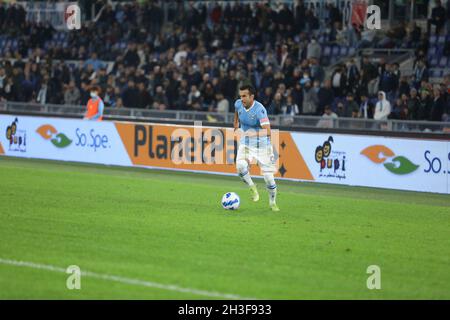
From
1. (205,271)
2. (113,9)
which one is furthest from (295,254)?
(113,9)

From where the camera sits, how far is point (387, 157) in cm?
2052

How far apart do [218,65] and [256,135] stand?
45.3 ft

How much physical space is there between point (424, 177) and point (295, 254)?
888 cm

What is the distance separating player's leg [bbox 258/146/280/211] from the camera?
16219mm

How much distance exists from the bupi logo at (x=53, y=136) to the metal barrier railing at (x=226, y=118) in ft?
3.06

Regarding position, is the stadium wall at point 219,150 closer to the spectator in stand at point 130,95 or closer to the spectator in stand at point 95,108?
the spectator in stand at point 95,108

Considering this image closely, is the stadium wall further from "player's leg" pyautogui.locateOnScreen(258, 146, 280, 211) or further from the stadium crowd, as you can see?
"player's leg" pyautogui.locateOnScreen(258, 146, 280, 211)

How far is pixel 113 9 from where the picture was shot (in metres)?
37.7

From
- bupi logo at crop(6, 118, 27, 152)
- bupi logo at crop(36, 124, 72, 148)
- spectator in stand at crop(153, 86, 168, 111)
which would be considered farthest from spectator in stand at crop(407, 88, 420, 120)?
bupi logo at crop(6, 118, 27, 152)

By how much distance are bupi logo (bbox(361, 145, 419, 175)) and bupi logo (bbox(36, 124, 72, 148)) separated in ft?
33.2

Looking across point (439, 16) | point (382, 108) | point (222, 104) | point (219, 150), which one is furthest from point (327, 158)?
point (439, 16)

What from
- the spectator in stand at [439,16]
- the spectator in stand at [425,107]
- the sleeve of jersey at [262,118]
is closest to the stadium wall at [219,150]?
the spectator in stand at [425,107]
